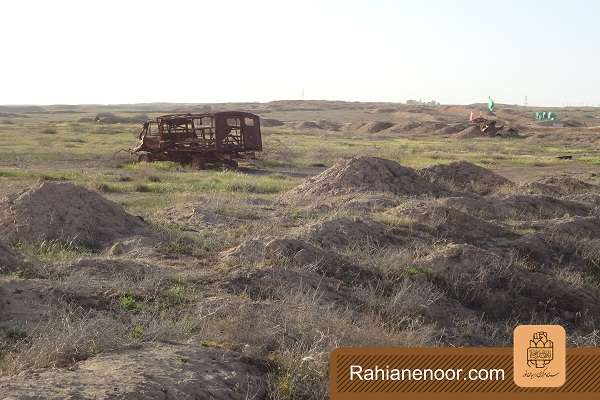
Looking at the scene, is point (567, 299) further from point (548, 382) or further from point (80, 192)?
point (80, 192)

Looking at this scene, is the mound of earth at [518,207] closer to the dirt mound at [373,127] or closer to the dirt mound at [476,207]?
the dirt mound at [476,207]

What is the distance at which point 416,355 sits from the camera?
4855 mm

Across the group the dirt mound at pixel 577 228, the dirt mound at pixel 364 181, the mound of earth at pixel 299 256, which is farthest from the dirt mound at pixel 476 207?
the mound of earth at pixel 299 256

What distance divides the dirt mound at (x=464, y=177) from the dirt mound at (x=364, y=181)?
154cm

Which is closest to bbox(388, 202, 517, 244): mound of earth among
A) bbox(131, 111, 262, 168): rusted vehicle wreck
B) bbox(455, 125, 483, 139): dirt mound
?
bbox(131, 111, 262, 168): rusted vehicle wreck

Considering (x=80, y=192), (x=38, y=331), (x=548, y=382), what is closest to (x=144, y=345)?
(x=38, y=331)

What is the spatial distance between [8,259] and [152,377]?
4353mm

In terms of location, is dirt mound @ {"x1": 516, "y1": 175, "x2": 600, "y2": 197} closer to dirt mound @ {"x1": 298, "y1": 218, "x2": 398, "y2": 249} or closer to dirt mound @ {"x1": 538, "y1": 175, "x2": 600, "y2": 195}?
dirt mound @ {"x1": 538, "y1": 175, "x2": 600, "y2": 195}

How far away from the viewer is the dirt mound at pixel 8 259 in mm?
8430

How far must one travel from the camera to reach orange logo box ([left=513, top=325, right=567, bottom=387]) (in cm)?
498

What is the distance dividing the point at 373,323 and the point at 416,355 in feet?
8.93

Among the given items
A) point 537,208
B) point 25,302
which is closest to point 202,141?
point 537,208

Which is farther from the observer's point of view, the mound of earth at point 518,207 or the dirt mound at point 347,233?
the mound of earth at point 518,207

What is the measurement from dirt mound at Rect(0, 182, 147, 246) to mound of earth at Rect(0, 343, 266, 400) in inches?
227
